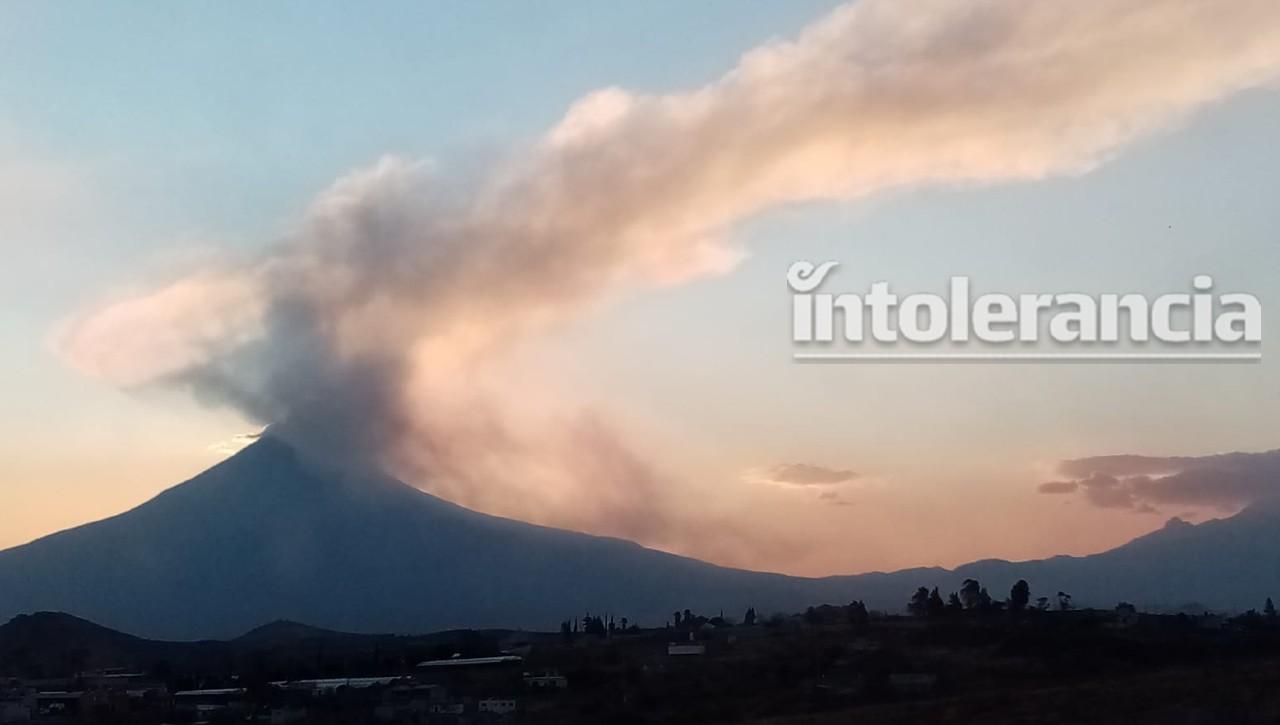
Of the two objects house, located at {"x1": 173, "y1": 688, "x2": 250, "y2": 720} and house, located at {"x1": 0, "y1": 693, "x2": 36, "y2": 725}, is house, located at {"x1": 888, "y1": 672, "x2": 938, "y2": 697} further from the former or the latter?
house, located at {"x1": 0, "y1": 693, "x2": 36, "y2": 725}

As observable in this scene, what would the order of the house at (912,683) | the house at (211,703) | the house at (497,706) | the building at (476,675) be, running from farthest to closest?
the house at (211,703) → the building at (476,675) → the house at (497,706) → the house at (912,683)

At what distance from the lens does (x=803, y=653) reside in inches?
1510

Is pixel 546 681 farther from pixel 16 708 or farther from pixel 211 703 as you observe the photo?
pixel 16 708

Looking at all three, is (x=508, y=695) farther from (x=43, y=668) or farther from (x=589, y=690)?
(x=43, y=668)

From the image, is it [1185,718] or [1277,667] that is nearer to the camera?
[1185,718]

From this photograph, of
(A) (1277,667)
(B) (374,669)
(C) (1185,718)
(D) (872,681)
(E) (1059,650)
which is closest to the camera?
(C) (1185,718)

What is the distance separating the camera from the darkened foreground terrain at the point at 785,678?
87.7ft

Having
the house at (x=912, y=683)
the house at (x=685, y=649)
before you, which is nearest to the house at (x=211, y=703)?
the house at (x=685, y=649)

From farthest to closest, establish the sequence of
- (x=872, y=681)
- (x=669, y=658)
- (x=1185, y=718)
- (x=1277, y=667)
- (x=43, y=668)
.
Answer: (x=43, y=668)
(x=669, y=658)
(x=872, y=681)
(x=1277, y=667)
(x=1185, y=718)

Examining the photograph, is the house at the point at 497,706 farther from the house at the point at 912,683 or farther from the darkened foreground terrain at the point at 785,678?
the house at the point at 912,683

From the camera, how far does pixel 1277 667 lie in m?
29.2

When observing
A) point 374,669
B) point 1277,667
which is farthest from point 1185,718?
point 374,669

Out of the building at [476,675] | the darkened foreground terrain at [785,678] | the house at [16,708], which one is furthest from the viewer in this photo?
the house at [16,708]

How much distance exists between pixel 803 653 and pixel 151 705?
17.9m
